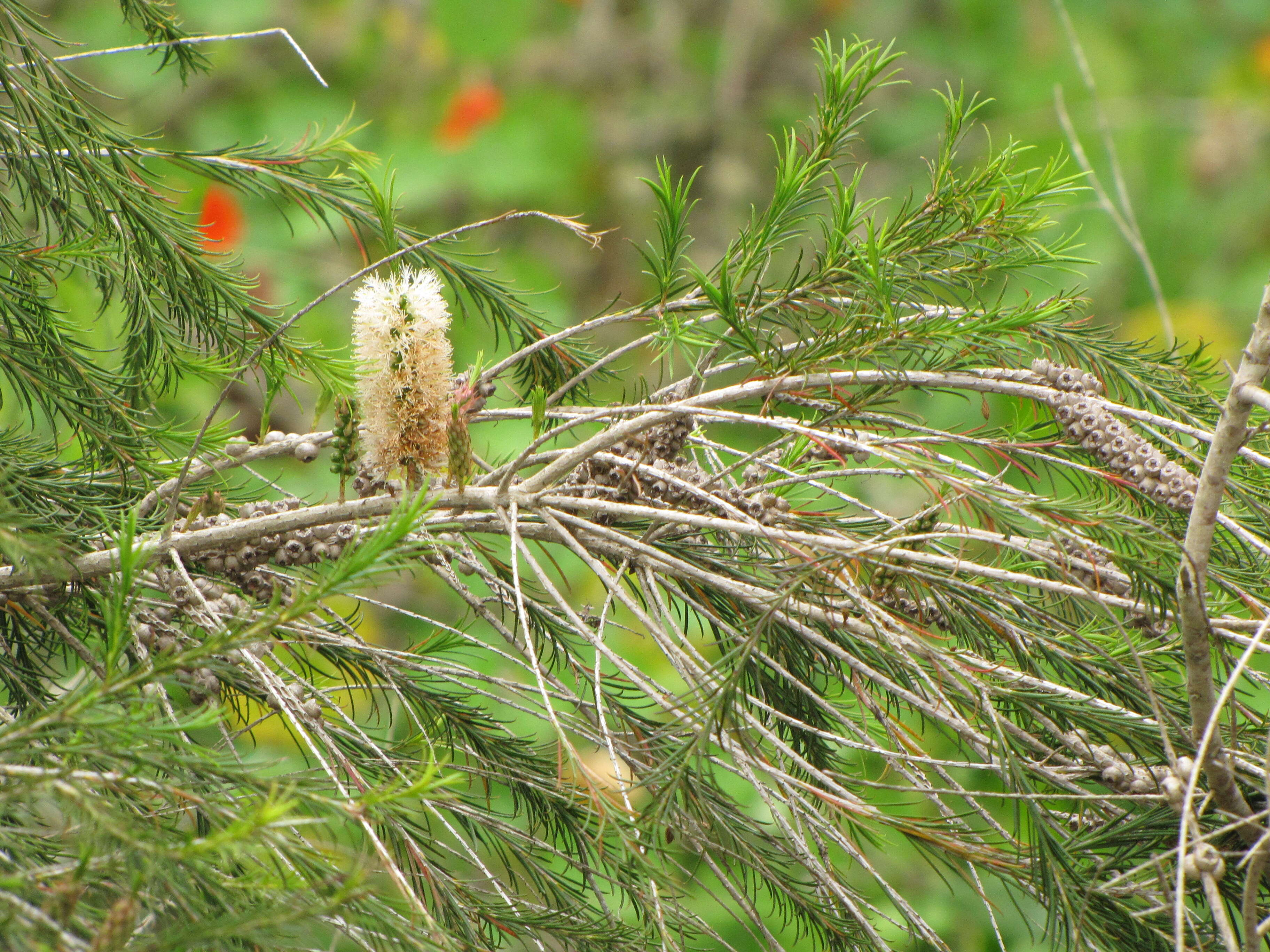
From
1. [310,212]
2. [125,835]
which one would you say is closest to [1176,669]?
[125,835]

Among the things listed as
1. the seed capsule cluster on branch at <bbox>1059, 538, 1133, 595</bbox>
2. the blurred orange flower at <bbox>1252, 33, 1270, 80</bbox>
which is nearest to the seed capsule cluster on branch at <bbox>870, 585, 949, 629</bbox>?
the seed capsule cluster on branch at <bbox>1059, 538, 1133, 595</bbox>

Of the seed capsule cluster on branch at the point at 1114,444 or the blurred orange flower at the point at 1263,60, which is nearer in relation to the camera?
the seed capsule cluster on branch at the point at 1114,444

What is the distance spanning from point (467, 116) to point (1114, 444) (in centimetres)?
269

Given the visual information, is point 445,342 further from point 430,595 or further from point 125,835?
point 430,595

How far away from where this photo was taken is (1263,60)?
353 cm

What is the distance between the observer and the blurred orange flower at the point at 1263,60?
3504 mm

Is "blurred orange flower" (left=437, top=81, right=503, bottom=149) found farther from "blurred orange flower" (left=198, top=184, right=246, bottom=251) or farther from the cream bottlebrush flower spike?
the cream bottlebrush flower spike

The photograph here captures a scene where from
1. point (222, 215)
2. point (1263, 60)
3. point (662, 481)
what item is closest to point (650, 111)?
point (222, 215)

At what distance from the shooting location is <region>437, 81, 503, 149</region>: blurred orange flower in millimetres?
2916

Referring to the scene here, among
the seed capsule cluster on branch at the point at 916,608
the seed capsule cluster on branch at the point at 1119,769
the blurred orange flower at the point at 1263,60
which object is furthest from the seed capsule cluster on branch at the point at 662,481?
the blurred orange flower at the point at 1263,60

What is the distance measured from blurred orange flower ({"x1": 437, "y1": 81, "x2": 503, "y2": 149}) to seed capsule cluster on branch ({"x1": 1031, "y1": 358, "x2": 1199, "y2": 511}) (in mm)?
2664

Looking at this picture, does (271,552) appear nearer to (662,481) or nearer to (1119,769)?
(662,481)

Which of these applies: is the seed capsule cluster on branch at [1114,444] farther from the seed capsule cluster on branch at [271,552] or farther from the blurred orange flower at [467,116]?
the blurred orange flower at [467,116]

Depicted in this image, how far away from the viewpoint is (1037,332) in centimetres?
59
